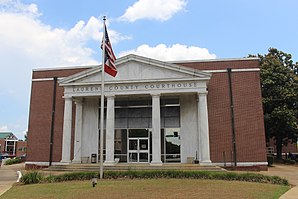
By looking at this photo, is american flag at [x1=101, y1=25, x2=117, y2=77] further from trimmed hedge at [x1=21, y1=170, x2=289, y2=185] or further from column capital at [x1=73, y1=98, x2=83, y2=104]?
column capital at [x1=73, y1=98, x2=83, y2=104]

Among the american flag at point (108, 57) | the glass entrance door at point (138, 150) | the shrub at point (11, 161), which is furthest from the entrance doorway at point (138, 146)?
the shrub at point (11, 161)

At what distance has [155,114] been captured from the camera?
2384 cm

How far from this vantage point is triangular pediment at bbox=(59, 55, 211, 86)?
2427 centimetres

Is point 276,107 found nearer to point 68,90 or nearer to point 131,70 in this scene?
point 131,70

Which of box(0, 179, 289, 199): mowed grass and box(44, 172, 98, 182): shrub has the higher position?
box(44, 172, 98, 182): shrub

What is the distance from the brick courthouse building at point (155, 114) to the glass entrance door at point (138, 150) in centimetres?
9

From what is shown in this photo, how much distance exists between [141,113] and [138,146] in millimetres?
2960

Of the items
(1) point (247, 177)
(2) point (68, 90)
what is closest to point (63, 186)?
(1) point (247, 177)

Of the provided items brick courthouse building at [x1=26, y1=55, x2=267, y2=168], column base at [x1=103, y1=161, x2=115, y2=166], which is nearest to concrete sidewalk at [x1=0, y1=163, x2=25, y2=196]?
brick courthouse building at [x1=26, y1=55, x2=267, y2=168]

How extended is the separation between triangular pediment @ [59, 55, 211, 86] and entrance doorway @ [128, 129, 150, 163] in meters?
5.11

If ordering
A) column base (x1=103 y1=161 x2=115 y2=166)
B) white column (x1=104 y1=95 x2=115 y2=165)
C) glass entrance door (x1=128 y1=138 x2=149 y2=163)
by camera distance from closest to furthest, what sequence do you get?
column base (x1=103 y1=161 x2=115 y2=166) < white column (x1=104 y1=95 x2=115 y2=165) < glass entrance door (x1=128 y1=138 x2=149 y2=163)

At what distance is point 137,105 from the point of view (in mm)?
27297

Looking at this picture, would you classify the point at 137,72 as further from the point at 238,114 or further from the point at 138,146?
the point at 238,114

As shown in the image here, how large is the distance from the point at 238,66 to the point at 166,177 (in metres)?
13.9
